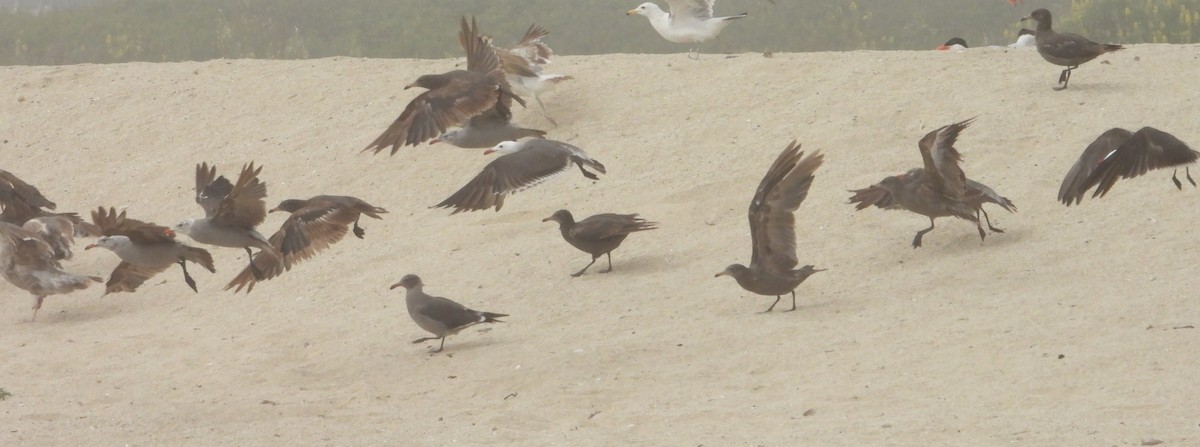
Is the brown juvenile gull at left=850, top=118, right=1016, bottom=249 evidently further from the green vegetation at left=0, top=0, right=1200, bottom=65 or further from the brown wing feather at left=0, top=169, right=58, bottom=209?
the green vegetation at left=0, top=0, right=1200, bottom=65

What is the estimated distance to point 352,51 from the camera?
987 inches

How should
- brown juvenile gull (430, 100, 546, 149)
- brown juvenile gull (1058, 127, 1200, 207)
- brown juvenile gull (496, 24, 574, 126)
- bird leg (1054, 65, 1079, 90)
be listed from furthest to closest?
brown juvenile gull (496, 24, 574, 126)
bird leg (1054, 65, 1079, 90)
brown juvenile gull (430, 100, 546, 149)
brown juvenile gull (1058, 127, 1200, 207)

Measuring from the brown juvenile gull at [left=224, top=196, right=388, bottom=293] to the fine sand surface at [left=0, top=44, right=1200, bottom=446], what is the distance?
0.54m

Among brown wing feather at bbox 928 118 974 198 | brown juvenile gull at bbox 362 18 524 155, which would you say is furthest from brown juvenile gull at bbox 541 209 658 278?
brown wing feather at bbox 928 118 974 198

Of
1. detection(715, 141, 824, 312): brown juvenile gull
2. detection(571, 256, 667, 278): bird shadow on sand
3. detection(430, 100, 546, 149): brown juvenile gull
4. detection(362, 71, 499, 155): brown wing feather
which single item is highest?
detection(362, 71, 499, 155): brown wing feather

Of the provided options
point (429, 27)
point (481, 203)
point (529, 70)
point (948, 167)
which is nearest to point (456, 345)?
point (481, 203)

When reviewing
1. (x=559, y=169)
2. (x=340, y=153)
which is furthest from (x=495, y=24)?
(x=559, y=169)

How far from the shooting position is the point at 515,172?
32.6 feet

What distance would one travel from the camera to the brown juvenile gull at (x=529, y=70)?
13.9m

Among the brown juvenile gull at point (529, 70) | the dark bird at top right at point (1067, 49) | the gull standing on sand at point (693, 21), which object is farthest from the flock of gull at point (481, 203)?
the gull standing on sand at point (693, 21)

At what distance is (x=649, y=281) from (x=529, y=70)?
158 inches

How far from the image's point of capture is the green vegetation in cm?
2427

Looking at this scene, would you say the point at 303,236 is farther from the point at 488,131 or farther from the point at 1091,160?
the point at 1091,160

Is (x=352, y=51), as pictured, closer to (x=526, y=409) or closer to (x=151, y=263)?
(x=151, y=263)
